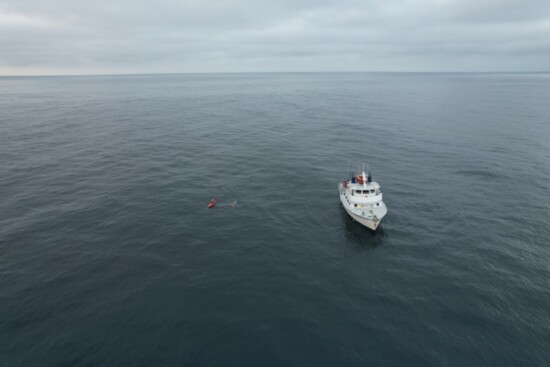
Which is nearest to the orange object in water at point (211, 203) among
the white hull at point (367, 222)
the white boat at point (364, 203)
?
the white boat at point (364, 203)

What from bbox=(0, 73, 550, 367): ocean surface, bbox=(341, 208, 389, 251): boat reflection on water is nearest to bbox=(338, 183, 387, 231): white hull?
bbox=(341, 208, 389, 251): boat reflection on water

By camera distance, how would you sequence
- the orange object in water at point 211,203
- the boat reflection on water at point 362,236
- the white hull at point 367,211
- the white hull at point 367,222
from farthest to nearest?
the orange object in water at point 211,203, the white hull at point 367,211, the white hull at point 367,222, the boat reflection on water at point 362,236

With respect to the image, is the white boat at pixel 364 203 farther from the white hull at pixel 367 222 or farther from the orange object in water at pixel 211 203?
the orange object in water at pixel 211 203

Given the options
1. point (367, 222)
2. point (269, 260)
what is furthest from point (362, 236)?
point (269, 260)

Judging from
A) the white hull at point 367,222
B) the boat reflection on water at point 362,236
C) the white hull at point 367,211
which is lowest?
the boat reflection on water at point 362,236

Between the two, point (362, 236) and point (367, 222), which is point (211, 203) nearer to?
point (362, 236)

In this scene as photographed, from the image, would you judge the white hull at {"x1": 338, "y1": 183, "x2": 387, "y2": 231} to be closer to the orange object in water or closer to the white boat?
the white boat
